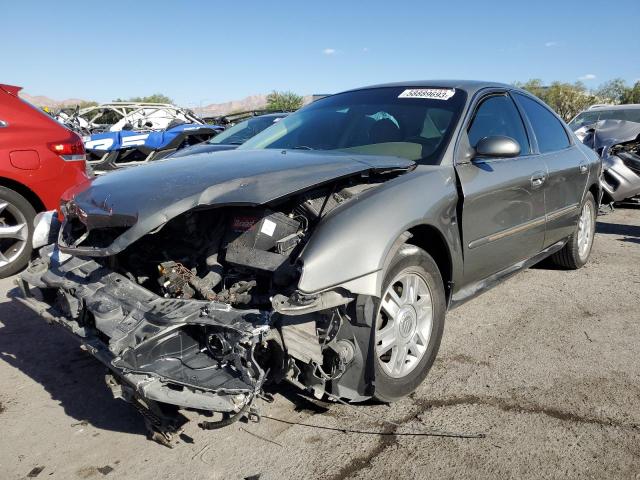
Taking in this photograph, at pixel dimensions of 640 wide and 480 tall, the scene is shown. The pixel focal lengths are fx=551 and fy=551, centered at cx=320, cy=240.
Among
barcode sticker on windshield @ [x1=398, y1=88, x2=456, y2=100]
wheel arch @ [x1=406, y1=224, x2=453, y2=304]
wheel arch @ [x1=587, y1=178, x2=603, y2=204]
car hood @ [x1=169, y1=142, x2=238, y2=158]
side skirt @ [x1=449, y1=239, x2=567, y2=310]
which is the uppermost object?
barcode sticker on windshield @ [x1=398, y1=88, x2=456, y2=100]

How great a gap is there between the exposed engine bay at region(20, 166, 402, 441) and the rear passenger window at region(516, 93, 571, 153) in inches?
75.9

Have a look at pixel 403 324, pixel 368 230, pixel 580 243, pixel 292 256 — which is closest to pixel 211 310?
pixel 292 256

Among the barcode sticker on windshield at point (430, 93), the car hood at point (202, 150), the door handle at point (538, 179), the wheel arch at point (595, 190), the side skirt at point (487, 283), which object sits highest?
the barcode sticker on windshield at point (430, 93)

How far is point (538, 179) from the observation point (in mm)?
4082

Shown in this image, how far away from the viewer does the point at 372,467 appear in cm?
243

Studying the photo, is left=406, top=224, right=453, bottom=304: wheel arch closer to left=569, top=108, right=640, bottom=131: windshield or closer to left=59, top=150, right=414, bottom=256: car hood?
left=59, top=150, right=414, bottom=256: car hood

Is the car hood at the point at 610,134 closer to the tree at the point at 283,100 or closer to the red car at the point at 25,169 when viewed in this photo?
the red car at the point at 25,169

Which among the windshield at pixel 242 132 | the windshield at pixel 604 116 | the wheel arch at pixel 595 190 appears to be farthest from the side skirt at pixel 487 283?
the windshield at pixel 604 116

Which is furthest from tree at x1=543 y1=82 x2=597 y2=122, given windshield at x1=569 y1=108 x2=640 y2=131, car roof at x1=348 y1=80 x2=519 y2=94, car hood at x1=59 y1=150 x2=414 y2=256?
car hood at x1=59 y1=150 x2=414 y2=256

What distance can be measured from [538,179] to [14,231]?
4.62m

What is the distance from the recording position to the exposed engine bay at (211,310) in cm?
229

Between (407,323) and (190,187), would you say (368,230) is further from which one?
(190,187)

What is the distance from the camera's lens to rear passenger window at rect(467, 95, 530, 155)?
371cm

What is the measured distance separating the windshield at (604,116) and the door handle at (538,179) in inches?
282
